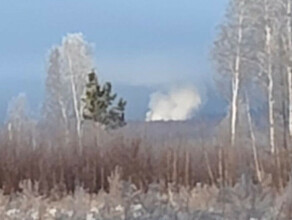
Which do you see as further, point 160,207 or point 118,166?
point 118,166

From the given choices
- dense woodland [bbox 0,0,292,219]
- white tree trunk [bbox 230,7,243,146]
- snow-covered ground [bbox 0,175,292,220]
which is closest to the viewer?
snow-covered ground [bbox 0,175,292,220]

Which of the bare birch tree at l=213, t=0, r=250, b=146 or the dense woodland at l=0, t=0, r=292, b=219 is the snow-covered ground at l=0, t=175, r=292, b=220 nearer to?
the dense woodland at l=0, t=0, r=292, b=219

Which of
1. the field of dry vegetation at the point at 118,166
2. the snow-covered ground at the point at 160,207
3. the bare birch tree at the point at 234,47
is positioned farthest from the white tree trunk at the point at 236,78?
the snow-covered ground at the point at 160,207

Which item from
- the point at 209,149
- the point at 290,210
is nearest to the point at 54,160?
the point at 209,149

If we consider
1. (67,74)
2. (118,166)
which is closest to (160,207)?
(118,166)

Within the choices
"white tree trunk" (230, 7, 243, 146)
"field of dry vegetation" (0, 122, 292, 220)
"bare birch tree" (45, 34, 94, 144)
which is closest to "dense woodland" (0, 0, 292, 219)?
"field of dry vegetation" (0, 122, 292, 220)

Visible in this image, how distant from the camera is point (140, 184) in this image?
45.1ft

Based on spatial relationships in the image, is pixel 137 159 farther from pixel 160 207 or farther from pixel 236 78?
pixel 236 78

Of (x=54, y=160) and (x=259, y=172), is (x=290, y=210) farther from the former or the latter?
(x=54, y=160)

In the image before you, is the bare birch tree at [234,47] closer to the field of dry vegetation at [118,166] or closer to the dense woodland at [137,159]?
the dense woodland at [137,159]

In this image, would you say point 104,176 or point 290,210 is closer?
point 290,210

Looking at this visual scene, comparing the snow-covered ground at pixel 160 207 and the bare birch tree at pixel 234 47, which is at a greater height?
the bare birch tree at pixel 234 47

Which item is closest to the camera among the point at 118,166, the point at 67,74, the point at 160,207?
the point at 160,207

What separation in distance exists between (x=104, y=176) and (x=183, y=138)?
4.97 feet
